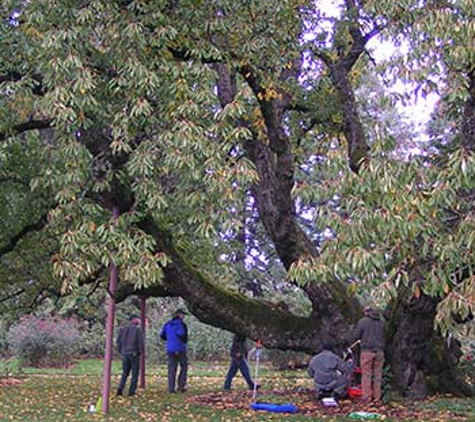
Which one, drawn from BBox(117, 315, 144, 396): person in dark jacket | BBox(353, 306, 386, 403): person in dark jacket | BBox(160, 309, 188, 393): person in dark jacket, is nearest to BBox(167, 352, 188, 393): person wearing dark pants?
BBox(160, 309, 188, 393): person in dark jacket

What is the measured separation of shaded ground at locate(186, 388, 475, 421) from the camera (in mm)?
11906

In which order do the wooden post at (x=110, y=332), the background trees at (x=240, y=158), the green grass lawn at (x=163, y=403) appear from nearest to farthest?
the background trees at (x=240, y=158) < the wooden post at (x=110, y=332) < the green grass lawn at (x=163, y=403)

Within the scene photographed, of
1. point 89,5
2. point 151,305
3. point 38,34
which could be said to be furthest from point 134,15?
point 151,305

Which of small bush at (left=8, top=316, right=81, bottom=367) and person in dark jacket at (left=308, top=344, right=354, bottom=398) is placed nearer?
person in dark jacket at (left=308, top=344, right=354, bottom=398)

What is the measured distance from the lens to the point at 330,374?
43.8ft

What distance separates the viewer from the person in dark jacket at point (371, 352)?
13.3 metres

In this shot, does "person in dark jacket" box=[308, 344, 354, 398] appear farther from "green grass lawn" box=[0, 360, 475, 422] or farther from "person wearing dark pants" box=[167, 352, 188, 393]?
"person wearing dark pants" box=[167, 352, 188, 393]

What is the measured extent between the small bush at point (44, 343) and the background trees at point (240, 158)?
27.2ft

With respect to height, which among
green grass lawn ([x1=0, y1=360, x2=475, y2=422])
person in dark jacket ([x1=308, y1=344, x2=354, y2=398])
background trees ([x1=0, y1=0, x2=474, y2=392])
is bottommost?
green grass lawn ([x1=0, y1=360, x2=475, y2=422])

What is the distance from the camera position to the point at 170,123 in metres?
10.7

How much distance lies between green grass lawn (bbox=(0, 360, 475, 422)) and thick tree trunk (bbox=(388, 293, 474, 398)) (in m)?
0.65

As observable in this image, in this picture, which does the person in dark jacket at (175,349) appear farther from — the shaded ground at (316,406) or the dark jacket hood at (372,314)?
the dark jacket hood at (372,314)

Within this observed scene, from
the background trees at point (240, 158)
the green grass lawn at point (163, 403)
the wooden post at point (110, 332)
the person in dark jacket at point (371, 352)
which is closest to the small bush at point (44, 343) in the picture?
the green grass lawn at point (163, 403)

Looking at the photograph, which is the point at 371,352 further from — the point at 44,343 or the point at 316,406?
the point at 44,343
